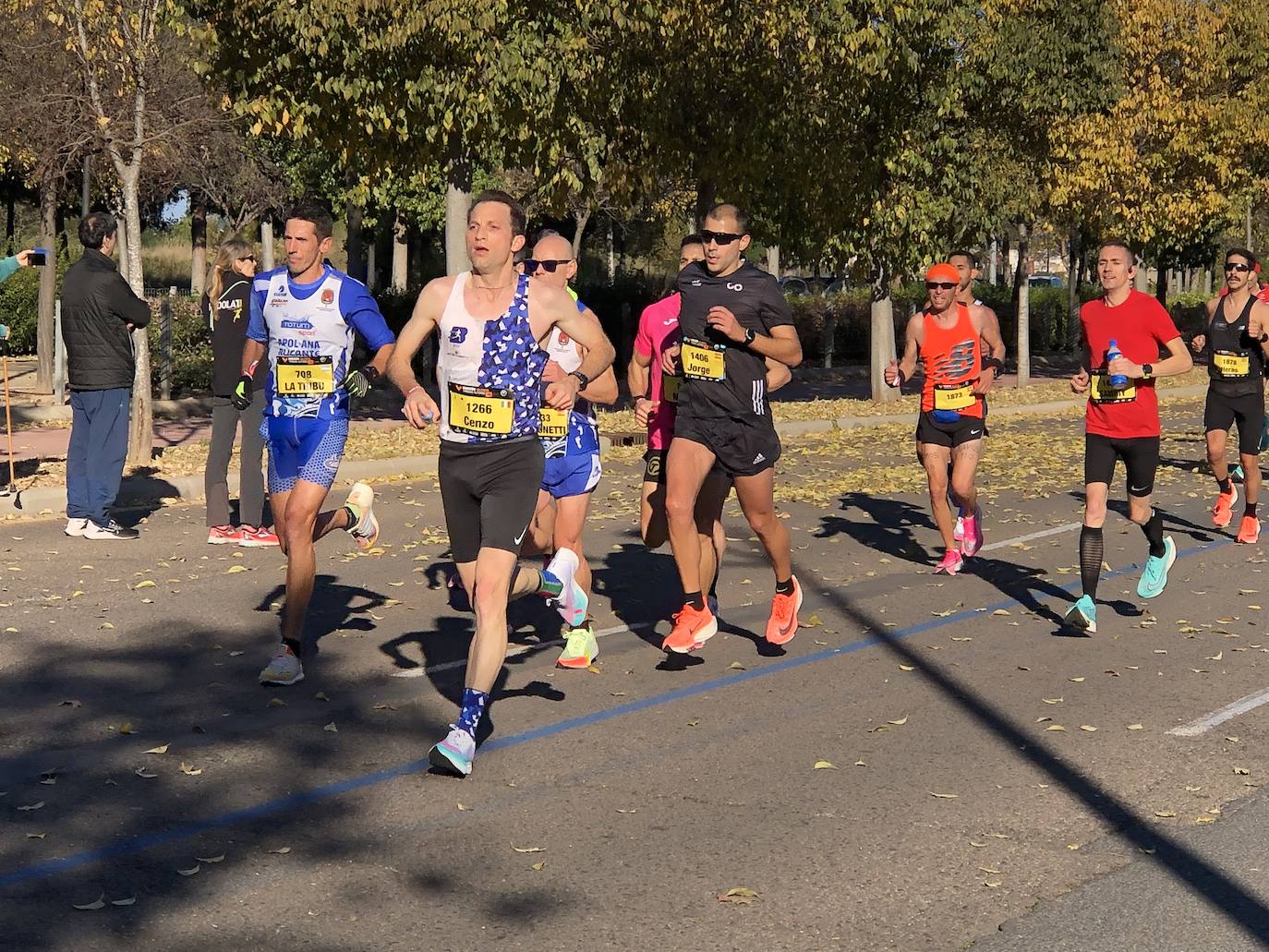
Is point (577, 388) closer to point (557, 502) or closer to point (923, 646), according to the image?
point (557, 502)

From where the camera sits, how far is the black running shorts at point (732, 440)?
26.8 feet

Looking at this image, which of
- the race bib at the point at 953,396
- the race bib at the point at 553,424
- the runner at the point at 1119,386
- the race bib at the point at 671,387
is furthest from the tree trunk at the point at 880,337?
the race bib at the point at 553,424

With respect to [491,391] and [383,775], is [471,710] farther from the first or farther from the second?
[491,391]

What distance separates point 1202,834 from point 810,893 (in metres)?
1.51

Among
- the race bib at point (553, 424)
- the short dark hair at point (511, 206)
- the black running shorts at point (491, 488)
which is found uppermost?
the short dark hair at point (511, 206)

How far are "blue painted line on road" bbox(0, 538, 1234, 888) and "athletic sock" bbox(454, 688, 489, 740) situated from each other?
0.86ft

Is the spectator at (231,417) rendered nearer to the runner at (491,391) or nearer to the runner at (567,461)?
the runner at (567,461)

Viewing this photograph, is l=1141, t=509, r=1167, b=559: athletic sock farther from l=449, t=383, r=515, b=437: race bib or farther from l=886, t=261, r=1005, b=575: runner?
l=449, t=383, r=515, b=437: race bib

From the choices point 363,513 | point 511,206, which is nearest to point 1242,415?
point 363,513

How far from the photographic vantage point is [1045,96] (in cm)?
2792

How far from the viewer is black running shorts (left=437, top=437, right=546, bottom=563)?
6.51 meters

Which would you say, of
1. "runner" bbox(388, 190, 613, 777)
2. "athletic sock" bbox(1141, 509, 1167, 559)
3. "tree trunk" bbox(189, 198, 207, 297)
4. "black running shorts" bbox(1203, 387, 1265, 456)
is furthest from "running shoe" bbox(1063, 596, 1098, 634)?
"tree trunk" bbox(189, 198, 207, 297)

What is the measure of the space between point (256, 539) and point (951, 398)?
490 centimetres

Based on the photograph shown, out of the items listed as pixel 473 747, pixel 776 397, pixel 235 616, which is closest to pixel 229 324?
pixel 235 616
